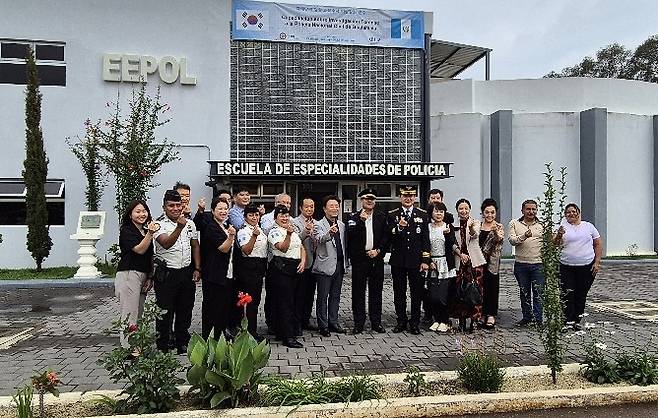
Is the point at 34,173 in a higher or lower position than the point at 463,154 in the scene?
lower

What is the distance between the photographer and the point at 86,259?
1262 centimetres

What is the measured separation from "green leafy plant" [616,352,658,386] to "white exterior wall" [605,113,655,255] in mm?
14707

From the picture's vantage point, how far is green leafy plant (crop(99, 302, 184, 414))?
3.89 m

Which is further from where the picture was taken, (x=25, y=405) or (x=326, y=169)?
(x=326, y=169)

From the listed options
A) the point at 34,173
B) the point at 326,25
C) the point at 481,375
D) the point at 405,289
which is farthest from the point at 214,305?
the point at 326,25

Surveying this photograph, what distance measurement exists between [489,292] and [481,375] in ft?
9.38

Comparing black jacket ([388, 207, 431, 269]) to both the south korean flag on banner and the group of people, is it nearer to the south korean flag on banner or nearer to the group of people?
the group of people

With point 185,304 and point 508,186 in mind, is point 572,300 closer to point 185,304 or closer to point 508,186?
point 185,304

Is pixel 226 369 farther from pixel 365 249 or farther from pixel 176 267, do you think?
pixel 365 249

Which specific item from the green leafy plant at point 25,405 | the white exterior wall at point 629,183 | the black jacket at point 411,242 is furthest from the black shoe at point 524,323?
the white exterior wall at point 629,183

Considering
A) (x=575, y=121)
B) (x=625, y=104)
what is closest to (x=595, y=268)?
(x=575, y=121)

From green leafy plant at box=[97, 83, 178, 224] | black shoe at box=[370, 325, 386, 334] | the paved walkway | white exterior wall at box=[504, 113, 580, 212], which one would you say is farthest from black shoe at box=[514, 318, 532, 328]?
white exterior wall at box=[504, 113, 580, 212]

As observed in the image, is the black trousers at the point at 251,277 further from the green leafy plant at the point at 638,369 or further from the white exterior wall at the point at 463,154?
the white exterior wall at the point at 463,154

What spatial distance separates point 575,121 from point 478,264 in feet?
43.9
